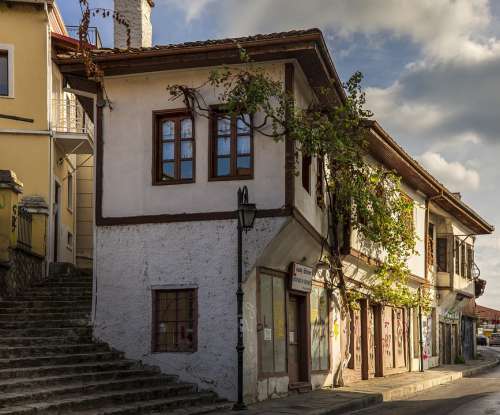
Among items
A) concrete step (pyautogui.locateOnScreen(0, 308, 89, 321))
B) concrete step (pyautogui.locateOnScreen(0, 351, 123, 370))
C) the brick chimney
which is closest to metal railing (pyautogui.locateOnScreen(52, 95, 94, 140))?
the brick chimney

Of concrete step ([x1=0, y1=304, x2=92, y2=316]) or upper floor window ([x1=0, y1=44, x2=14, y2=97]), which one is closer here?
concrete step ([x1=0, y1=304, x2=92, y2=316])

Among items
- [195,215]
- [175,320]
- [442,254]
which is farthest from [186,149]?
[442,254]

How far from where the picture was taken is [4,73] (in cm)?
2323

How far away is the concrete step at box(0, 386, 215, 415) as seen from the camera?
451 inches

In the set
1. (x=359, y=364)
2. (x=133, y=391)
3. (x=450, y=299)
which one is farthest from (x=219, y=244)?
(x=450, y=299)

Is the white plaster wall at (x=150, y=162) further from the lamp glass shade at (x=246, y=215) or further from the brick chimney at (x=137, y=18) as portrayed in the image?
the brick chimney at (x=137, y=18)

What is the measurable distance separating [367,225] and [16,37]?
10.2 m

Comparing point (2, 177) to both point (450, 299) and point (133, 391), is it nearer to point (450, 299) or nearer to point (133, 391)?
point (133, 391)

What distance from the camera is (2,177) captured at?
18.5 m

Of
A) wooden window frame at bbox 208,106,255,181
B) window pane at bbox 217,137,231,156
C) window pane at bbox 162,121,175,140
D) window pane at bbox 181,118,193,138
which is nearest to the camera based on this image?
wooden window frame at bbox 208,106,255,181

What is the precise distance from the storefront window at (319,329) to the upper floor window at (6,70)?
31.5 feet

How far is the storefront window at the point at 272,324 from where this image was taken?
16.1m

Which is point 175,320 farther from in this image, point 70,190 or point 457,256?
point 457,256

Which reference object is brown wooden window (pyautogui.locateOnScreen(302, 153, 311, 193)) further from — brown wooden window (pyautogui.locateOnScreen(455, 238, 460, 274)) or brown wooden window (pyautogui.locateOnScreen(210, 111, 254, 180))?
brown wooden window (pyautogui.locateOnScreen(455, 238, 460, 274))
